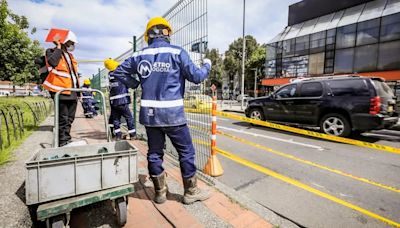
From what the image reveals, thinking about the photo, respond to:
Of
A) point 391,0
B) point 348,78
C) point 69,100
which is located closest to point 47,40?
point 69,100

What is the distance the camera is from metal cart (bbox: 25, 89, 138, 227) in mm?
1686

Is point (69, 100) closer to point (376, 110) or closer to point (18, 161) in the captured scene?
point (18, 161)

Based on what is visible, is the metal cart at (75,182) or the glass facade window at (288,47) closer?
the metal cart at (75,182)

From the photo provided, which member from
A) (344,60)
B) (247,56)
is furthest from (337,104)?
(247,56)

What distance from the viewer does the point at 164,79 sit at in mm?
2322

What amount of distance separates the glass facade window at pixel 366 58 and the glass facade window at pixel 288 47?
6.47 metres

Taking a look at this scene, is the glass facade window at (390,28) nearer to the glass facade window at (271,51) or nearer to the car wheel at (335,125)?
the glass facade window at (271,51)

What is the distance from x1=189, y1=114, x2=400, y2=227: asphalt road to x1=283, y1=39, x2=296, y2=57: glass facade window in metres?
21.2

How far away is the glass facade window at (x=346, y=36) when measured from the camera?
1945 centimetres

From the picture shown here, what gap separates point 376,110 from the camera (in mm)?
5777

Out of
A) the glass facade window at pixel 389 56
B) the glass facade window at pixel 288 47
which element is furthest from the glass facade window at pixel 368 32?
the glass facade window at pixel 288 47

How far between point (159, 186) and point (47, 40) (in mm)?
3133

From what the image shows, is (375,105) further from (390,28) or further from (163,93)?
(390,28)

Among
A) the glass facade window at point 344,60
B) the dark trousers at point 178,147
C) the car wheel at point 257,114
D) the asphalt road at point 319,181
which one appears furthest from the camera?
the glass facade window at point 344,60
